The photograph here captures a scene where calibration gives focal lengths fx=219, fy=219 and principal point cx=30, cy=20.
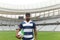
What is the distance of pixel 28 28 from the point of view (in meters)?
8.82

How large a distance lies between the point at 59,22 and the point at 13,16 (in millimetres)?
24588

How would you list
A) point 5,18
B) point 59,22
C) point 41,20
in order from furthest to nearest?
1. point 5,18
2. point 41,20
3. point 59,22

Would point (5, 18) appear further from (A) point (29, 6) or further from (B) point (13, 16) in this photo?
(A) point (29, 6)

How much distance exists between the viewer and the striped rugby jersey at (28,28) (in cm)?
880

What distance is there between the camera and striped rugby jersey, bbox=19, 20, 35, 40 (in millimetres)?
8797

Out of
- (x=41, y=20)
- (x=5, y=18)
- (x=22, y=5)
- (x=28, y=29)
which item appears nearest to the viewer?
(x=28, y=29)

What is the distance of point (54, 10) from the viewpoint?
70.6 metres

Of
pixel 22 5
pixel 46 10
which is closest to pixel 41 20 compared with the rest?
pixel 46 10

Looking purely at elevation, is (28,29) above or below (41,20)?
above

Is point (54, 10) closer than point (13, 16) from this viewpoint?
Yes

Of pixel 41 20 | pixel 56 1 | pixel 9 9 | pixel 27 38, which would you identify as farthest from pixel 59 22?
pixel 27 38

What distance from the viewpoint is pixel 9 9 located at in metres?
75.7

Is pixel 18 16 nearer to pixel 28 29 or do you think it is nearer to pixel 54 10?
pixel 54 10

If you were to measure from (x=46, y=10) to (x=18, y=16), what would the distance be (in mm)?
10404
